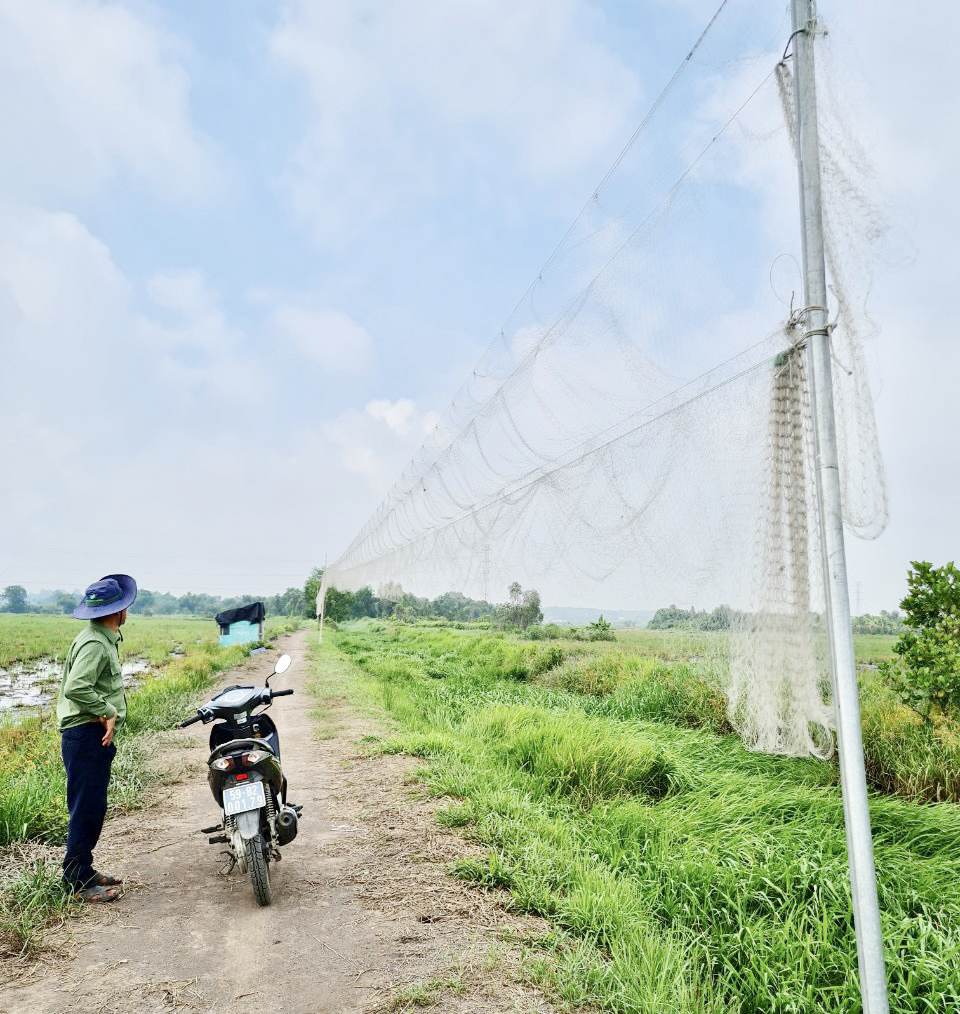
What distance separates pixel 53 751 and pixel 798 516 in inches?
224

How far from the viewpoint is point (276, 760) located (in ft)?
11.6

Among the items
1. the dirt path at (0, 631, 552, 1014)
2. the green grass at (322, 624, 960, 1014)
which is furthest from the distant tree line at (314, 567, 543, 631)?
the dirt path at (0, 631, 552, 1014)

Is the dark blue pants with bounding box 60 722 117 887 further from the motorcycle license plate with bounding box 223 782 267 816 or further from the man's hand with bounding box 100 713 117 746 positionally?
the motorcycle license plate with bounding box 223 782 267 816

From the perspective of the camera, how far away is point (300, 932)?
293 cm

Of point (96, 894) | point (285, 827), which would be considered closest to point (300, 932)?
point (285, 827)

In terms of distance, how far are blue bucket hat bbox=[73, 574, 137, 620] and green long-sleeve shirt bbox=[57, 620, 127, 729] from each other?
7 centimetres

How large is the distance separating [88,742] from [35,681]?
1840 centimetres

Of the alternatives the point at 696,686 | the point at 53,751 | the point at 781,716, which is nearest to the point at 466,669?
the point at 696,686

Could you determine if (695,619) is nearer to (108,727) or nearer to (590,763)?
(590,763)

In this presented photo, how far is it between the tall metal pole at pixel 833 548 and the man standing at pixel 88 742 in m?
2.91

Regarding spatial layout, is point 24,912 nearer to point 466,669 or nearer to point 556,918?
point 556,918

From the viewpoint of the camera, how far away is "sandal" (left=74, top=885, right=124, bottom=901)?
3162 mm

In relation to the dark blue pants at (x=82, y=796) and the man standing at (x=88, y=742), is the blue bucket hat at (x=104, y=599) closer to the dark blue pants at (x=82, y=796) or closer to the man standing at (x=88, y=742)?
the man standing at (x=88, y=742)

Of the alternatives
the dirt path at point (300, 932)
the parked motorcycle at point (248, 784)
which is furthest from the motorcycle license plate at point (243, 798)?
the dirt path at point (300, 932)
